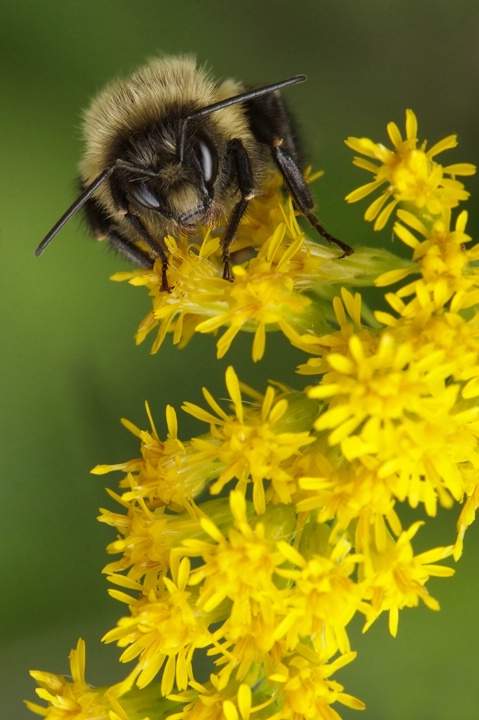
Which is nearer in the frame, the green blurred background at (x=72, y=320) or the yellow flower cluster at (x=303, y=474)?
the yellow flower cluster at (x=303, y=474)

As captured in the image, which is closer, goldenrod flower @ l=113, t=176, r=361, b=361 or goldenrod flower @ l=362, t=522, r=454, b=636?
goldenrod flower @ l=362, t=522, r=454, b=636

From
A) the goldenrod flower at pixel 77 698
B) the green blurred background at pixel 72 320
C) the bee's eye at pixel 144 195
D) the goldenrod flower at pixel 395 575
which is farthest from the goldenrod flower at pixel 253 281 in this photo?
the green blurred background at pixel 72 320

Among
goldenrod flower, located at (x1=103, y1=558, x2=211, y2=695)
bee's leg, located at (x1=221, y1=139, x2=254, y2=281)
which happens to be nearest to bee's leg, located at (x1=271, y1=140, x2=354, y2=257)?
bee's leg, located at (x1=221, y1=139, x2=254, y2=281)

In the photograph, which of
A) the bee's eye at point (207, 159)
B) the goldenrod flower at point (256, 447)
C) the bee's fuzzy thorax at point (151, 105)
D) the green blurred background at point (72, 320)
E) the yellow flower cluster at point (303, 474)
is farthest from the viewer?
the green blurred background at point (72, 320)

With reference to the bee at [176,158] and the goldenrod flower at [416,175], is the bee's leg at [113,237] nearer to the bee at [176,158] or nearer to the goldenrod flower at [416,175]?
the bee at [176,158]

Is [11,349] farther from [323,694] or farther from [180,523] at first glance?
[323,694]

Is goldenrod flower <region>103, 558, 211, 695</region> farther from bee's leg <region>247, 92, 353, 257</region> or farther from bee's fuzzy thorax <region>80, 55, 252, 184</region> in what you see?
bee's fuzzy thorax <region>80, 55, 252, 184</region>

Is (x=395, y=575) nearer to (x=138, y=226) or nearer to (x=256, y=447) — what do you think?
(x=256, y=447)

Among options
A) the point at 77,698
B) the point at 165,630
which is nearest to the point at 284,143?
the point at 165,630
